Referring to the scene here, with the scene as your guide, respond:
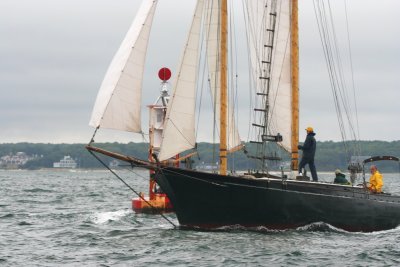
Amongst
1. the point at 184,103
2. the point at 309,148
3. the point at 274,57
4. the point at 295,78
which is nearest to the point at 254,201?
the point at 309,148

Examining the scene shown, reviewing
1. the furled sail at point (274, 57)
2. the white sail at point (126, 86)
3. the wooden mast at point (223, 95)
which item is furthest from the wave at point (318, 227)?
the white sail at point (126, 86)

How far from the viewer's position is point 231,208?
34.4 m

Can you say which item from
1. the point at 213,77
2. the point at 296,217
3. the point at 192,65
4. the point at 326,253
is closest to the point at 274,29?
the point at 213,77

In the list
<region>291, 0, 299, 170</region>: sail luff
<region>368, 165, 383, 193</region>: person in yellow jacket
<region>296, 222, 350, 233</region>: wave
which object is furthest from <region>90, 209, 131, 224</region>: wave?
<region>368, 165, 383, 193</region>: person in yellow jacket

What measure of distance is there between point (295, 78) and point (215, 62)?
351 cm

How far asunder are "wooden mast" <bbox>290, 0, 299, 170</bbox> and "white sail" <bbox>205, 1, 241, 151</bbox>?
9.22 feet

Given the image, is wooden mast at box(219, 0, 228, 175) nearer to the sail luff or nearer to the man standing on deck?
the man standing on deck

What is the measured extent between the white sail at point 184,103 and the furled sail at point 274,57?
590cm

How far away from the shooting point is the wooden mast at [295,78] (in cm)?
3797

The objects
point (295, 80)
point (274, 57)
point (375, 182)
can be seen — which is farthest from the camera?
point (274, 57)

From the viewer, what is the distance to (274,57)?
40250 mm

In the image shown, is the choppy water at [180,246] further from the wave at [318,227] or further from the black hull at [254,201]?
the black hull at [254,201]

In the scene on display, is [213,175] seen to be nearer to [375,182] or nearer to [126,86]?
[126,86]

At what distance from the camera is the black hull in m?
34.2
